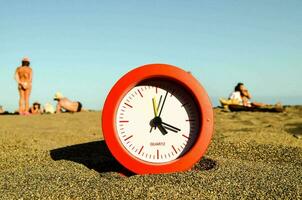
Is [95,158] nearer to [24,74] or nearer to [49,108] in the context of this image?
[24,74]

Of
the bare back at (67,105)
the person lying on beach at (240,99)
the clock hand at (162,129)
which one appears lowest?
the bare back at (67,105)

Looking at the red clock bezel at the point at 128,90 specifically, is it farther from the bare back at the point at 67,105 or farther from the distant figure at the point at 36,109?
the bare back at the point at 67,105

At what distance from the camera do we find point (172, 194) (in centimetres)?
202

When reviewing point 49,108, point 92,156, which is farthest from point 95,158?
point 49,108

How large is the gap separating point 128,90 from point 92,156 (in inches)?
47.8

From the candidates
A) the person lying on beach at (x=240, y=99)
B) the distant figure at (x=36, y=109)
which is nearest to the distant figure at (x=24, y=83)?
the distant figure at (x=36, y=109)

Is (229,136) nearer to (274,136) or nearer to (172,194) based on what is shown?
(274,136)

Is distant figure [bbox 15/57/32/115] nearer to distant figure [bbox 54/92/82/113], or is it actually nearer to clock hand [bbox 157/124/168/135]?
distant figure [bbox 54/92/82/113]

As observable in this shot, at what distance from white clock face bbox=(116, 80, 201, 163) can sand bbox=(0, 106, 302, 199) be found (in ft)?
0.70

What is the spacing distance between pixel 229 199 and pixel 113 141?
92 centimetres

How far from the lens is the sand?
2070 mm

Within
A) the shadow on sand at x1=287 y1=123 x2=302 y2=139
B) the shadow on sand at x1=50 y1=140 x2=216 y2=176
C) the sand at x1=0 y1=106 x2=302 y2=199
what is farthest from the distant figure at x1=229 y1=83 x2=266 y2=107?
the shadow on sand at x1=50 y1=140 x2=216 y2=176

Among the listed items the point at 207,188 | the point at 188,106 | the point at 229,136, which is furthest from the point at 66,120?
the point at 207,188

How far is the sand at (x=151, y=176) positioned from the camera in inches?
81.5
